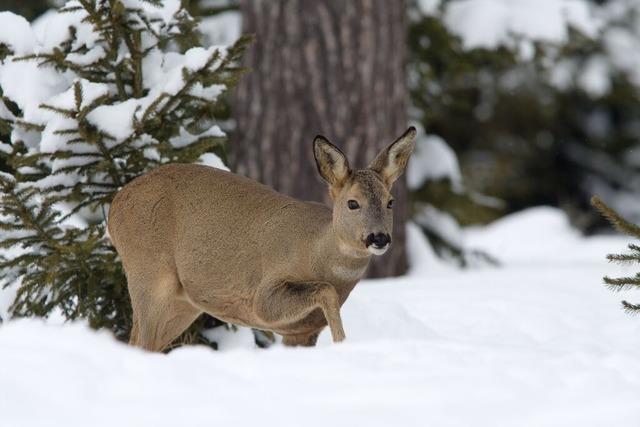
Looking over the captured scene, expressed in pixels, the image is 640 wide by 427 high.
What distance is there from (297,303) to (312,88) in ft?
12.6

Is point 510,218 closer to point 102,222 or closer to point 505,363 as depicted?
point 102,222

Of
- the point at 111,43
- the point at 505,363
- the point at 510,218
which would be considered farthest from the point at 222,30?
the point at 510,218

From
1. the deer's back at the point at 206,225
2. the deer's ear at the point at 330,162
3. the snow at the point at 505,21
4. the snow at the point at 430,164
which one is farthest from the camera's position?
the snow at the point at 430,164

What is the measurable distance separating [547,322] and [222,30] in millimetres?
4743

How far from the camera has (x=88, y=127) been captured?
553 centimetres

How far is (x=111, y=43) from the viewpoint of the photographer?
582cm

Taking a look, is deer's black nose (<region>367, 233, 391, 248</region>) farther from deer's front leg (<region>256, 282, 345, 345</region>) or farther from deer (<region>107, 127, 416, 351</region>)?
deer's front leg (<region>256, 282, 345, 345</region>)

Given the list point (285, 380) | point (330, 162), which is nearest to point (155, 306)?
point (330, 162)

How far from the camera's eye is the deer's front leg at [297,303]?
498 cm

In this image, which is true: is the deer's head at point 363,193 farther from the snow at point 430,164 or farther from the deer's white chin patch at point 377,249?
the snow at point 430,164

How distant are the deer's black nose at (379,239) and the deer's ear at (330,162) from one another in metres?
0.45

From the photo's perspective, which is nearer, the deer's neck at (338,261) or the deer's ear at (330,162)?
the deer's neck at (338,261)

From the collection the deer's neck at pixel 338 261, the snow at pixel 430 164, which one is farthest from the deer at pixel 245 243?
the snow at pixel 430 164

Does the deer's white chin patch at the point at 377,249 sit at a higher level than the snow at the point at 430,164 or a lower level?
higher
